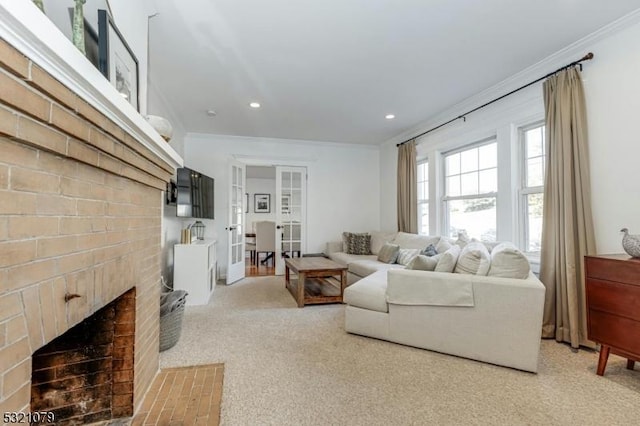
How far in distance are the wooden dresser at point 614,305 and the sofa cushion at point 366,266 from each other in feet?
6.52

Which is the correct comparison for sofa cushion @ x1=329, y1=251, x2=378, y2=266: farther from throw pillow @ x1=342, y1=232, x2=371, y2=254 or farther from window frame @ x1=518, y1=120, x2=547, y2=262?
window frame @ x1=518, y1=120, x2=547, y2=262

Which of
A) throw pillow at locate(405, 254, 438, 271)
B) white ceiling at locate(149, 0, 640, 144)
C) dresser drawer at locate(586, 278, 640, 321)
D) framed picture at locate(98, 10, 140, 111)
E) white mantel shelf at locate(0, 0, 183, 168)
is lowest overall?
dresser drawer at locate(586, 278, 640, 321)

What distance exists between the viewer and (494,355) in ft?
7.10

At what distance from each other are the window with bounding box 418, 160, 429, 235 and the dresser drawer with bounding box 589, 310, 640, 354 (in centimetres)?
267

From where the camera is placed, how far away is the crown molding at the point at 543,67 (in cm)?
227

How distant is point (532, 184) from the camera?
3.11 m

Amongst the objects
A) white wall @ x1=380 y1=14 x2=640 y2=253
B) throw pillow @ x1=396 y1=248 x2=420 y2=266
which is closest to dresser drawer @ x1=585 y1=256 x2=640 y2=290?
white wall @ x1=380 y1=14 x2=640 y2=253

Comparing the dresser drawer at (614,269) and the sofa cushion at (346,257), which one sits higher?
the dresser drawer at (614,269)

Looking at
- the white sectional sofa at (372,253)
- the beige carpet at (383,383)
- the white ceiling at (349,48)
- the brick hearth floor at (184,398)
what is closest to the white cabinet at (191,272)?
the beige carpet at (383,383)

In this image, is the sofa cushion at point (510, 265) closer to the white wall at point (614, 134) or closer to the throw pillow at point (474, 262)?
the throw pillow at point (474, 262)

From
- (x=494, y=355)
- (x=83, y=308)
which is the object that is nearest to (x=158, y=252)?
(x=83, y=308)

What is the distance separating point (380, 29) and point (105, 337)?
2.66 meters

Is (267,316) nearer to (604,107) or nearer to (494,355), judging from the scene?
(494,355)

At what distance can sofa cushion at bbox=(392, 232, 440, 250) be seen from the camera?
4070 mm
